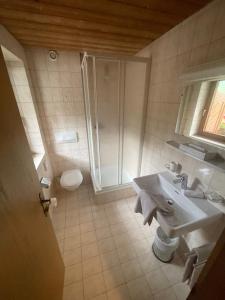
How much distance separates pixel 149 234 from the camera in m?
1.74

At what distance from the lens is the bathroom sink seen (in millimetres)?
995

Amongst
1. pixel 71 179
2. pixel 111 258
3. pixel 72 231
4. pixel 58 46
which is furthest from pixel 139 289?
pixel 58 46

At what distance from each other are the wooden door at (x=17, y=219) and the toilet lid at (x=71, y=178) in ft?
4.32

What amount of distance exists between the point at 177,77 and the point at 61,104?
5.67 feet

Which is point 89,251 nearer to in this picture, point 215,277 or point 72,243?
point 72,243

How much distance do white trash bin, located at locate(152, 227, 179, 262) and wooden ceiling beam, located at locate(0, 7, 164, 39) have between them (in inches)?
85.7

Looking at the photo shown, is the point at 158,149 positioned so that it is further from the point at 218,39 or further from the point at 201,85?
the point at 218,39

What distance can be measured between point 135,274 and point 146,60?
2.49 metres

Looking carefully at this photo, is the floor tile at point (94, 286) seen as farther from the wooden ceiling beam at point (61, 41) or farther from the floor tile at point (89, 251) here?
the wooden ceiling beam at point (61, 41)

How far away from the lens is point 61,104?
2.16 m

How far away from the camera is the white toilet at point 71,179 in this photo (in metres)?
2.16

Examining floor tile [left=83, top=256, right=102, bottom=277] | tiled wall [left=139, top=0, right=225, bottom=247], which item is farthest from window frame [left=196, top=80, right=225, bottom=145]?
floor tile [left=83, top=256, right=102, bottom=277]

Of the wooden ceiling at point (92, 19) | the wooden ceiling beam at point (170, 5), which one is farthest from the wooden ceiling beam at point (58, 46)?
the wooden ceiling beam at point (170, 5)

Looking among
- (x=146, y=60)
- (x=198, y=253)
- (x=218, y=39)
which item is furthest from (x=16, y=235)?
(x=146, y=60)
